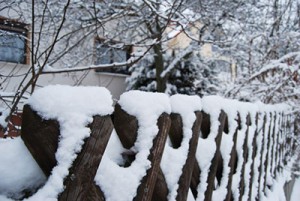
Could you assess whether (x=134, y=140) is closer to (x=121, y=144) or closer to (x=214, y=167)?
(x=121, y=144)

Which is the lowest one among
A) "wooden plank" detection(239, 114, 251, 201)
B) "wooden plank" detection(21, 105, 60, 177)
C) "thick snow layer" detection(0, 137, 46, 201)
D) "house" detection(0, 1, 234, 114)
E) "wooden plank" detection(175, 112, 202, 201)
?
"wooden plank" detection(239, 114, 251, 201)

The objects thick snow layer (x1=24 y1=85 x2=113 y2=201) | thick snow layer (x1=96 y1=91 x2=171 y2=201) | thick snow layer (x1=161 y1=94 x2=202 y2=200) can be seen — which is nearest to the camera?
thick snow layer (x1=24 y1=85 x2=113 y2=201)

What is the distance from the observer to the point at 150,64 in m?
9.20

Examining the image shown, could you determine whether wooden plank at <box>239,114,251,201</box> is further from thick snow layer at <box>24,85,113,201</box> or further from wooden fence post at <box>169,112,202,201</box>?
thick snow layer at <box>24,85,113,201</box>

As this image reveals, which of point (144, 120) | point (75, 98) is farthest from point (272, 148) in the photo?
point (75, 98)

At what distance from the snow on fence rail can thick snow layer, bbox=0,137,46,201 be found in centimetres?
2

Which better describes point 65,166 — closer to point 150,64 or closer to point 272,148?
point 272,148

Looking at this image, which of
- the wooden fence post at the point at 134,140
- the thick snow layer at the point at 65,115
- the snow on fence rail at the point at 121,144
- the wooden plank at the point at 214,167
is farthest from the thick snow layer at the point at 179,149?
the thick snow layer at the point at 65,115

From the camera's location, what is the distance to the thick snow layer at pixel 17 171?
576mm

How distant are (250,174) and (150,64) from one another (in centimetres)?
752

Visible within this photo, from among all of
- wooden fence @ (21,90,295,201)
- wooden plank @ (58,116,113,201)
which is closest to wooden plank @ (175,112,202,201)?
wooden fence @ (21,90,295,201)

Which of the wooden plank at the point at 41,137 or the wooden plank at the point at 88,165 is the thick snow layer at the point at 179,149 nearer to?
the wooden plank at the point at 88,165

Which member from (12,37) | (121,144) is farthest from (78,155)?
(12,37)

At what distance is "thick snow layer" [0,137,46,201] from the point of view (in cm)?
58
